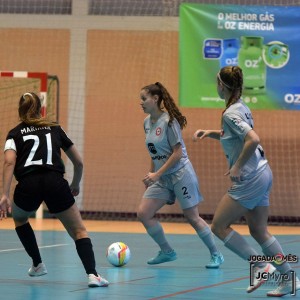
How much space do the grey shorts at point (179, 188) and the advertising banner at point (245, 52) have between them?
611 cm

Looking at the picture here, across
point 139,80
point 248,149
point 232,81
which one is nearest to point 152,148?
point 232,81

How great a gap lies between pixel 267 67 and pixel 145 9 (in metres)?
2.76

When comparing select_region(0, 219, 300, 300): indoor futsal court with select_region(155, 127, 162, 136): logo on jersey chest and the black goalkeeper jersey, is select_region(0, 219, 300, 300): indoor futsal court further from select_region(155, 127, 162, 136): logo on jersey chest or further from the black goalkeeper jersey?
select_region(155, 127, 162, 136): logo on jersey chest

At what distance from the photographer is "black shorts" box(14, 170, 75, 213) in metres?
7.55

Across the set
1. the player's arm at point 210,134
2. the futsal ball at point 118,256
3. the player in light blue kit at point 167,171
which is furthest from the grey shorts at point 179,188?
the player's arm at point 210,134

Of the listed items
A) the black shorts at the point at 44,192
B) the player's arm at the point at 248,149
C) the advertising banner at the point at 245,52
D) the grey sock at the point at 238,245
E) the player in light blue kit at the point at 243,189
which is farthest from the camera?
the advertising banner at the point at 245,52

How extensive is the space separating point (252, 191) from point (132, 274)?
6.94 ft

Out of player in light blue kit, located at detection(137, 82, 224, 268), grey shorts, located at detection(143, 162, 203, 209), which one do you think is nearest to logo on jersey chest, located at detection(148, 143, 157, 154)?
player in light blue kit, located at detection(137, 82, 224, 268)

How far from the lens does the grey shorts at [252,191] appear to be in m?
7.10

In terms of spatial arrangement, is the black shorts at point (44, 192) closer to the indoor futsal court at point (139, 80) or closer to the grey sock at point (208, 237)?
the grey sock at point (208, 237)

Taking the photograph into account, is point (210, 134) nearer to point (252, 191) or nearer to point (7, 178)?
point (252, 191)

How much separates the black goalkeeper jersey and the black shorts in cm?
6

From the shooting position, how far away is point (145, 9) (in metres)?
16.9

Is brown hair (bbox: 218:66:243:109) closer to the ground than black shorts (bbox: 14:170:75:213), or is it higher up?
higher up
